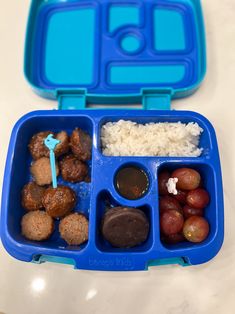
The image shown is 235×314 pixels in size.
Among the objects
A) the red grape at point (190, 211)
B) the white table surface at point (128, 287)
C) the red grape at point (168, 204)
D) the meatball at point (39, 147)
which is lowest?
the white table surface at point (128, 287)

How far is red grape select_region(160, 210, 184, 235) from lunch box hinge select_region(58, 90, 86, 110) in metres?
0.59

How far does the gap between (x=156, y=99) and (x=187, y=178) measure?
39 centimetres

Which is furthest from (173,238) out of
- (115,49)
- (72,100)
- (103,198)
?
(115,49)

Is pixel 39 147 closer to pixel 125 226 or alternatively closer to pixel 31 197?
pixel 31 197

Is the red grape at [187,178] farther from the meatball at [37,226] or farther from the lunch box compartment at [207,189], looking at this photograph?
the meatball at [37,226]

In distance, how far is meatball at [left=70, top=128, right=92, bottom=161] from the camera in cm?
133

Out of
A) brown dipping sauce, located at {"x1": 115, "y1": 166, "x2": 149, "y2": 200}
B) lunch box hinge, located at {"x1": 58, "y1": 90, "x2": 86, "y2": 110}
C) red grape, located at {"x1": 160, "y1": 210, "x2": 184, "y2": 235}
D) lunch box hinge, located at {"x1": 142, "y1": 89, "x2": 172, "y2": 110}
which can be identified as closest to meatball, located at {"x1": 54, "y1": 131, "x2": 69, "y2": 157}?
lunch box hinge, located at {"x1": 58, "y1": 90, "x2": 86, "y2": 110}

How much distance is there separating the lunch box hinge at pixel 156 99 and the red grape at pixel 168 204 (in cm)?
40

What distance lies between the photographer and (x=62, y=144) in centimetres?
135

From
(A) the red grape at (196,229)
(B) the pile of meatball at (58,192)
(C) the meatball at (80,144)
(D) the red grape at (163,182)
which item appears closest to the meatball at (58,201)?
(B) the pile of meatball at (58,192)

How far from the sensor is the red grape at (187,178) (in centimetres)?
127

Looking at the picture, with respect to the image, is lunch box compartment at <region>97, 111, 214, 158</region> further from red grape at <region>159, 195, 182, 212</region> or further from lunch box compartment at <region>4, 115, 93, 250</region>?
red grape at <region>159, 195, 182, 212</region>

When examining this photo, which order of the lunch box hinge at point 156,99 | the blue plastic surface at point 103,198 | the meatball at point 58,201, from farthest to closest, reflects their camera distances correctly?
the lunch box hinge at point 156,99 < the meatball at point 58,201 < the blue plastic surface at point 103,198

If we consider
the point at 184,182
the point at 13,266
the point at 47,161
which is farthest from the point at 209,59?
the point at 13,266
